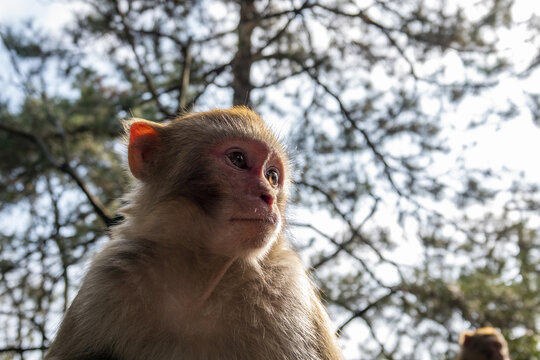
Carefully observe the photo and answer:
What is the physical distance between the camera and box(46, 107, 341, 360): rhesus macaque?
8.36ft

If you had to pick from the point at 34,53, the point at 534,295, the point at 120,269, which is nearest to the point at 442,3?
the point at 534,295

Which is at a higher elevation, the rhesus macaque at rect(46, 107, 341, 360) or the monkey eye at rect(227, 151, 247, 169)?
the monkey eye at rect(227, 151, 247, 169)

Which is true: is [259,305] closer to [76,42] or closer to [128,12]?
[128,12]

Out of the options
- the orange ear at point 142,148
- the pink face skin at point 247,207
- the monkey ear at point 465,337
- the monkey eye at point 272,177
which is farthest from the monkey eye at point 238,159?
the monkey ear at point 465,337

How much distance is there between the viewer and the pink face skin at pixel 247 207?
2.54 meters

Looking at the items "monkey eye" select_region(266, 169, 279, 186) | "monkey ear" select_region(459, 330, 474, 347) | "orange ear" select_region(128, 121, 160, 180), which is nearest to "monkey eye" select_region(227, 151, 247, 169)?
"monkey eye" select_region(266, 169, 279, 186)

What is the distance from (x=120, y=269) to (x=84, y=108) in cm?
490

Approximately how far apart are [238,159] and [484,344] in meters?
5.71

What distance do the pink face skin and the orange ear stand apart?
1.59ft

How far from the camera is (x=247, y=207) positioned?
258 centimetres

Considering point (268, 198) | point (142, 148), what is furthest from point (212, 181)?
point (142, 148)

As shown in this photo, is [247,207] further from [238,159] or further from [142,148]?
[142,148]

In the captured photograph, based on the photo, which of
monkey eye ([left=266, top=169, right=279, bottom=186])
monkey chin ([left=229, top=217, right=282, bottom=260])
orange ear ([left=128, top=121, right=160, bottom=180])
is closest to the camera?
monkey chin ([left=229, top=217, right=282, bottom=260])

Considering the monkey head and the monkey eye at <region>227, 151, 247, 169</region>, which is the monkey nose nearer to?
the monkey head
